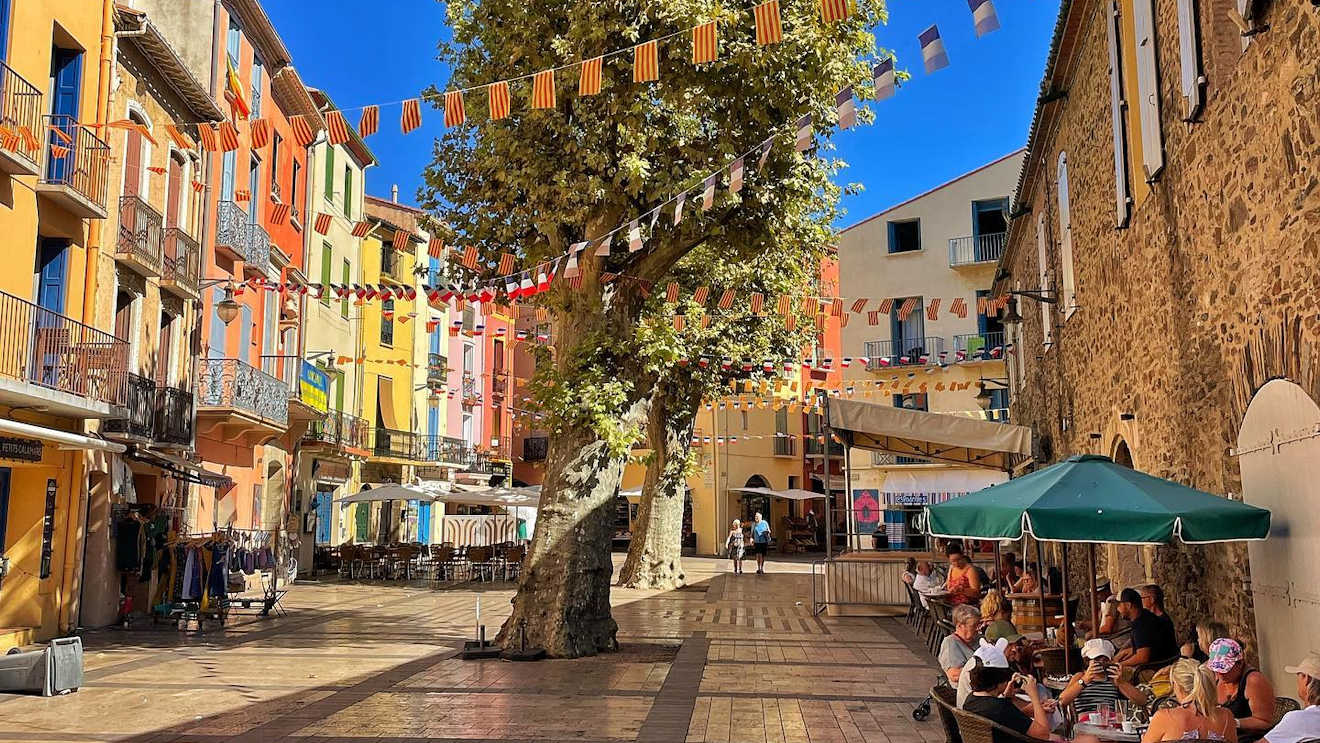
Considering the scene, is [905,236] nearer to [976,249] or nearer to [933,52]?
[976,249]

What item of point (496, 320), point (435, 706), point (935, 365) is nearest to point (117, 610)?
point (435, 706)

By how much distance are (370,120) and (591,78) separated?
92.5 inches

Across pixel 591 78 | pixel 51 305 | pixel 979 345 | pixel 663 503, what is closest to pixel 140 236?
pixel 51 305

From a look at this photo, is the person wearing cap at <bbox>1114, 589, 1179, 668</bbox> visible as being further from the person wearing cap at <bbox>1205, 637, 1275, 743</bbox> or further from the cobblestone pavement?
the person wearing cap at <bbox>1205, 637, 1275, 743</bbox>

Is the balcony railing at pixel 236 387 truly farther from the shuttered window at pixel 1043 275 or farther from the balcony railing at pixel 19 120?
the shuttered window at pixel 1043 275

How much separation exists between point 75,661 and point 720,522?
3439 cm

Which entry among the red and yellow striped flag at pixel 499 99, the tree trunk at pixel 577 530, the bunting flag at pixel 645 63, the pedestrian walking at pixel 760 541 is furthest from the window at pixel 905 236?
the bunting flag at pixel 645 63

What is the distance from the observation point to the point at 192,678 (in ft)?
35.7

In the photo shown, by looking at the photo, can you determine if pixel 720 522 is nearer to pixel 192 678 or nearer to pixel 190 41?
pixel 190 41

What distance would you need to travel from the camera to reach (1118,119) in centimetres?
1128

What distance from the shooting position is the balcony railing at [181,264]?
58.5ft

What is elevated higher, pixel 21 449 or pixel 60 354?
pixel 60 354

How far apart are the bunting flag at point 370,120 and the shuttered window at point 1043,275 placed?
419 inches

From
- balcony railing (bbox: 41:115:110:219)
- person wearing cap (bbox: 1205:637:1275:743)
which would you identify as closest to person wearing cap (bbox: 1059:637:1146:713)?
person wearing cap (bbox: 1205:637:1275:743)
